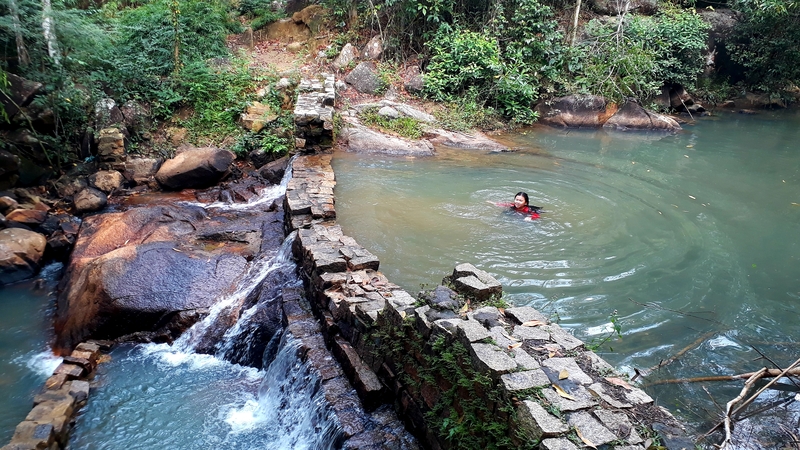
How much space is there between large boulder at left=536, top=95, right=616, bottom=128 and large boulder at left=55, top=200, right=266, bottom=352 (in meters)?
10.4

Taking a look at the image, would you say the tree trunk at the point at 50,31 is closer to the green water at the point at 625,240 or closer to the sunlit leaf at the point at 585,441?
the green water at the point at 625,240

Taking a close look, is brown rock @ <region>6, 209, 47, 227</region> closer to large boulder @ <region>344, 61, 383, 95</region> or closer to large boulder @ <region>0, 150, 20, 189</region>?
large boulder @ <region>0, 150, 20, 189</region>

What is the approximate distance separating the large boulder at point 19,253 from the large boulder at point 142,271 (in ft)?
2.12

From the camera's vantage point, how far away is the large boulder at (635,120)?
15.1 meters

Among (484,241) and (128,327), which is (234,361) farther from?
(484,241)

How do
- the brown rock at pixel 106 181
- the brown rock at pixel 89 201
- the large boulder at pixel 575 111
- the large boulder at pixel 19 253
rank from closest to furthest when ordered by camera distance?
Answer: 1. the large boulder at pixel 19 253
2. the brown rock at pixel 89 201
3. the brown rock at pixel 106 181
4. the large boulder at pixel 575 111

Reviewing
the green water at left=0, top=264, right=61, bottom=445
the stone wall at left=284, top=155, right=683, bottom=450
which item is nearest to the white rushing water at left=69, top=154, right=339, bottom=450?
the stone wall at left=284, top=155, right=683, bottom=450

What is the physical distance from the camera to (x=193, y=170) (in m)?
9.49

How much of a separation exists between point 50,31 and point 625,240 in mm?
10743

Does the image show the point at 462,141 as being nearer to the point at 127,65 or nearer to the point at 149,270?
the point at 127,65

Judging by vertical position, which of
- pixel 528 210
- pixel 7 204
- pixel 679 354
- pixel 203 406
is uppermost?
pixel 528 210

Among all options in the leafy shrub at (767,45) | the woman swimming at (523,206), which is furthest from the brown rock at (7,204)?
the leafy shrub at (767,45)

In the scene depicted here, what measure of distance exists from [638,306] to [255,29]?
1474 cm

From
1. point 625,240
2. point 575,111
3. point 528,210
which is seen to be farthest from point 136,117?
point 575,111
